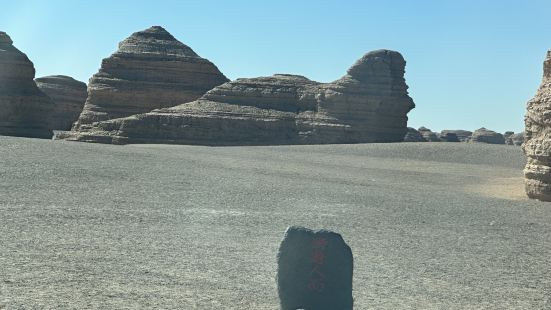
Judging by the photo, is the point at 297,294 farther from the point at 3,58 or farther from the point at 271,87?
the point at 271,87

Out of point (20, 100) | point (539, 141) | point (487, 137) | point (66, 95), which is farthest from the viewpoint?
point (487, 137)

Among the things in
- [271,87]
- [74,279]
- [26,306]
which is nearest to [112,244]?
[74,279]

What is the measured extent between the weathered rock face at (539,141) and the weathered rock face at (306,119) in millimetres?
24049

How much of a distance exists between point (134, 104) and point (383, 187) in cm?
3636

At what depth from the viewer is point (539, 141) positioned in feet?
54.7

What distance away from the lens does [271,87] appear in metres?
45.7

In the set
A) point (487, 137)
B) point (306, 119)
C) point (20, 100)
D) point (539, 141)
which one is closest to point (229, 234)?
point (539, 141)

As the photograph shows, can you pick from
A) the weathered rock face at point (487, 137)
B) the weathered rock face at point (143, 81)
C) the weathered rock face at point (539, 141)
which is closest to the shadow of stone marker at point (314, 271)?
the weathered rock face at point (539, 141)

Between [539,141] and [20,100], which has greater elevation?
[20,100]

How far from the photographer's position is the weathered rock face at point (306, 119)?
41.6 meters

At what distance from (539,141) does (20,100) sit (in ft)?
81.8

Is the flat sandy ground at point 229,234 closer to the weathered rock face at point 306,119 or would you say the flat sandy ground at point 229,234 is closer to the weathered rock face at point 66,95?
the weathered rock face at point 306,119

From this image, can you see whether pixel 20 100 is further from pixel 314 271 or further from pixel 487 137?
pixel 487 137

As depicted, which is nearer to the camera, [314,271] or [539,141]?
[314,271]
